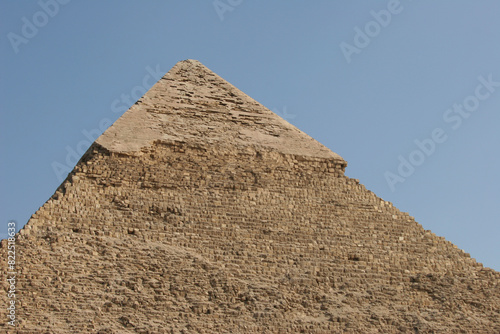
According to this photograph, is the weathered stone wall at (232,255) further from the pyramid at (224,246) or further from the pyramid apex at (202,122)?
the pyramid apex at (202,122)

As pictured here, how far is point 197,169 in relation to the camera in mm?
17891

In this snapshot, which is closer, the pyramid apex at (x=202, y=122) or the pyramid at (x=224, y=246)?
the pyramid at (x=224, y=246)

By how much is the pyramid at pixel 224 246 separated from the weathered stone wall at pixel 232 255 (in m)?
0.03

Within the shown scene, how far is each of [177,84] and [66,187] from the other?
4.22 meters

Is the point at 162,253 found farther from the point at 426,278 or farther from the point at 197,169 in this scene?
the point at 426,278

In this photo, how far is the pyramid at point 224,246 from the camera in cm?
1516

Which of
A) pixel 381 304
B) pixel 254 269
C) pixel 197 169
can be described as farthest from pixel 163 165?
pixel 381 304

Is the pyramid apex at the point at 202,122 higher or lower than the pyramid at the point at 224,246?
higher

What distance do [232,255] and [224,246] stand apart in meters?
0.25

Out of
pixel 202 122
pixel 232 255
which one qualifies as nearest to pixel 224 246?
pixel 232 255

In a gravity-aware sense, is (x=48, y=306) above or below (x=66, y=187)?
below

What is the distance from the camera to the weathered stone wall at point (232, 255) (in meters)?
15.1

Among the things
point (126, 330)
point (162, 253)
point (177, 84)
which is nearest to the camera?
point (126, 330)

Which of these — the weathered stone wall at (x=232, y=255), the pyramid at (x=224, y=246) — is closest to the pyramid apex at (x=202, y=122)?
the pyramid at (x=224, y=246)
